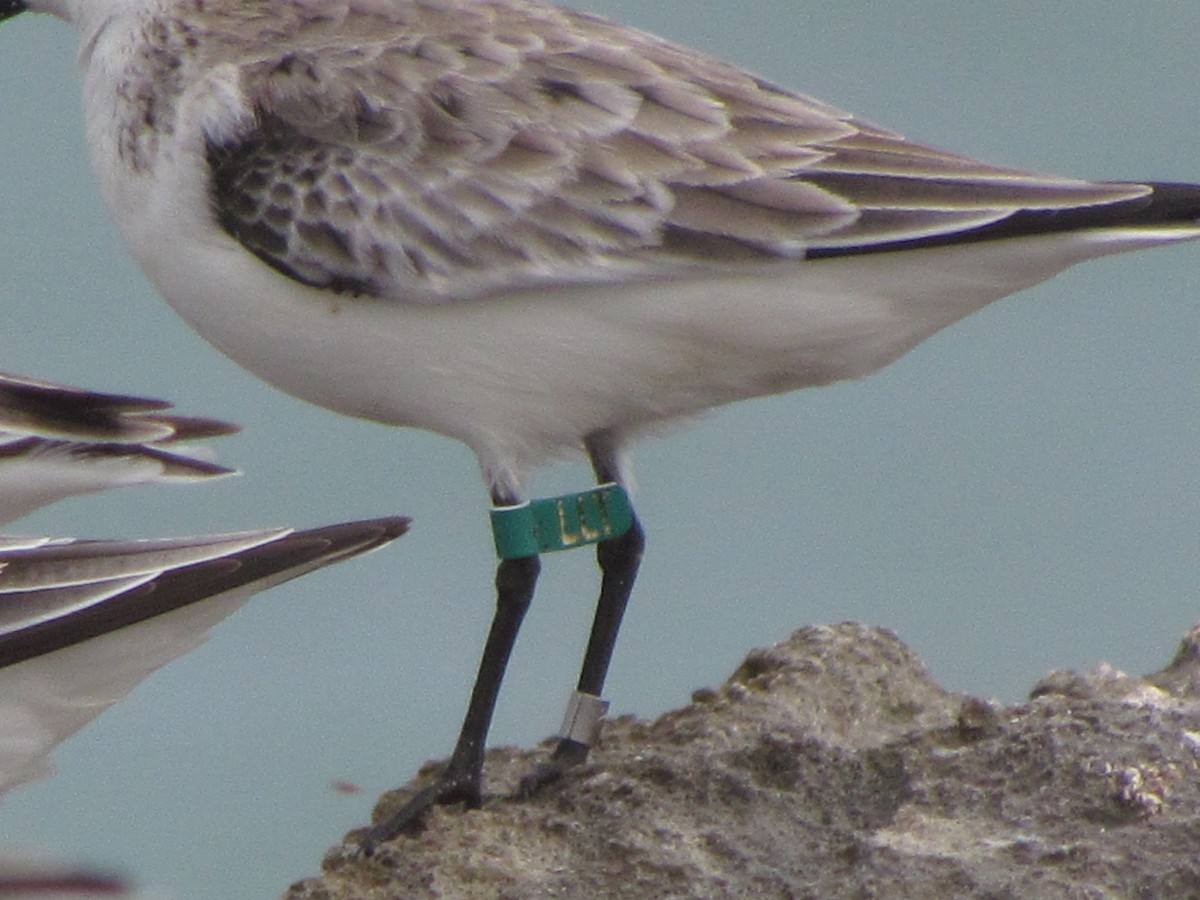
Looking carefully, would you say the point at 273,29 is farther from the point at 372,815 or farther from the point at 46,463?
the point at 372,815

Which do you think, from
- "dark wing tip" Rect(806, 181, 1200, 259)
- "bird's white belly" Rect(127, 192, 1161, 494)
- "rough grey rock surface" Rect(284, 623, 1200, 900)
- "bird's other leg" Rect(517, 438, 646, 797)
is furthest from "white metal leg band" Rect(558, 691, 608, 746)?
"dark wing tip" Rect(806, 181, 1200, 259)

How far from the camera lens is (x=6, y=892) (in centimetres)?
514

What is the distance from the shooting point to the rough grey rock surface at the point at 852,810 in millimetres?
4129

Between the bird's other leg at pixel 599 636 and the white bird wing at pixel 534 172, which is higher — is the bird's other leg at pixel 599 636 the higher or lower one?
the lower one

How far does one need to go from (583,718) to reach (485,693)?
10.4 inches

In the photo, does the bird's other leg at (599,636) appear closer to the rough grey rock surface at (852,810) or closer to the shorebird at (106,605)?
the rough grey rock surface at (852,810)

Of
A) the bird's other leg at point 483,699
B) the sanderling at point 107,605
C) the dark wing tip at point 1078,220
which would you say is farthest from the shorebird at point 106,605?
the dark wing tip at point 1078,220

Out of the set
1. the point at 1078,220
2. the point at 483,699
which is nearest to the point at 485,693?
the point at 483,699

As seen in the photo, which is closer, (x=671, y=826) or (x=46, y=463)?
(x=671, y=826)

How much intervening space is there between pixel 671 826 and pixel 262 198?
1830 millimetres

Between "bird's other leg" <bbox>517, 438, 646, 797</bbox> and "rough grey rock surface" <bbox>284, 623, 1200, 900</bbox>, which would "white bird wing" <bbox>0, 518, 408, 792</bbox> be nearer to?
"rough grey rock surface" <bbox>284, 623, 1200, 900</bbox>

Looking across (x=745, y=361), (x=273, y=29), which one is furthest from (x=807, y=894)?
(x=273, y=29)

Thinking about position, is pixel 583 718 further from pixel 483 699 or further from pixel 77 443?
pixel 77 443

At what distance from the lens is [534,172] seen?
5055 mm
